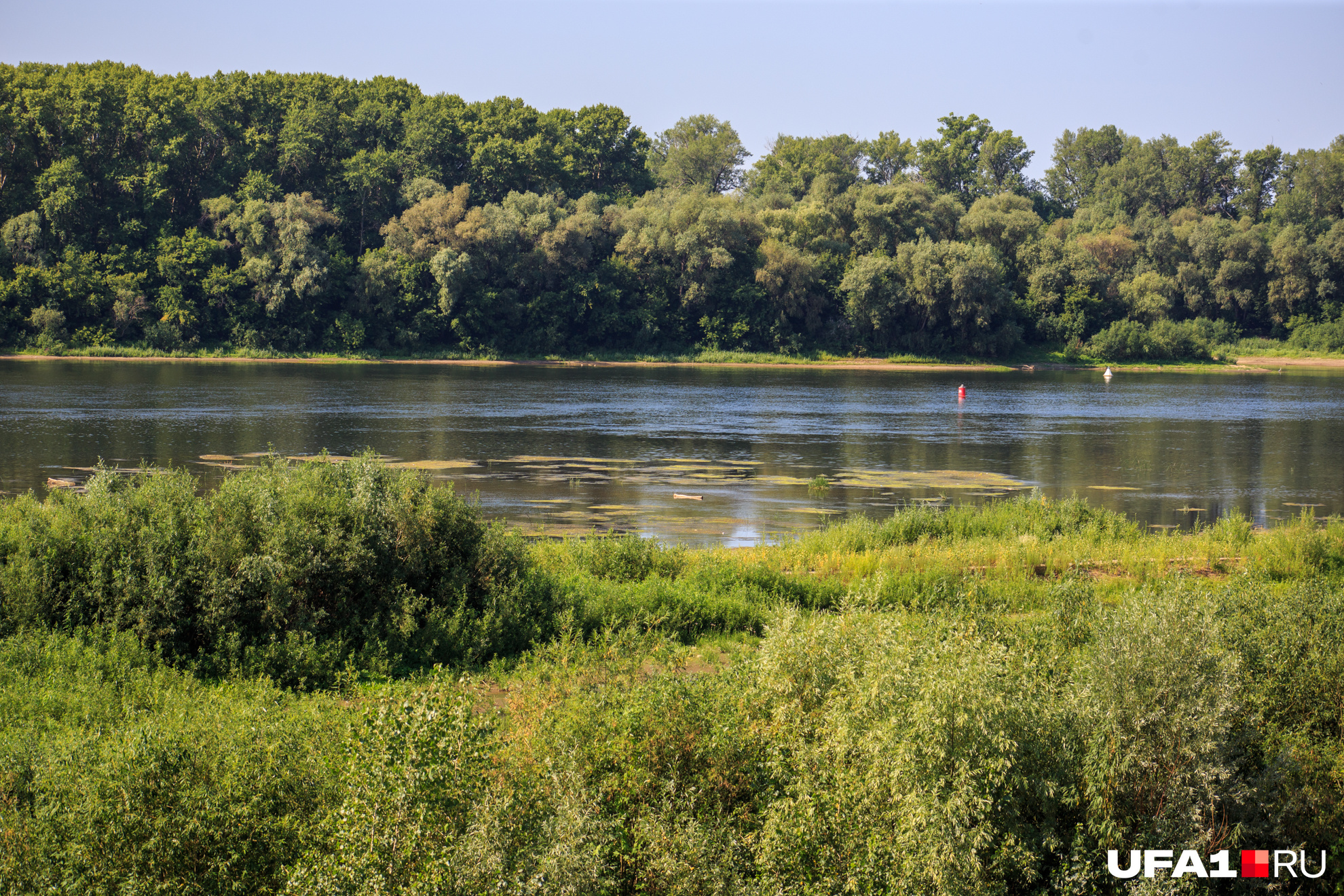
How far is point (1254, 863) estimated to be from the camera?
7246mm

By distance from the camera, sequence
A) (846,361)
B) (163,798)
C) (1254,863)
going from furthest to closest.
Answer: (846,361) < (1254,863) < (163,798)

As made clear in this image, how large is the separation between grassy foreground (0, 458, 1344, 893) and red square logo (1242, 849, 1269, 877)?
0.08 meters

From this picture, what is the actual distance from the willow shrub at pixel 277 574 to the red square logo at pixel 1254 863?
699 centimetres

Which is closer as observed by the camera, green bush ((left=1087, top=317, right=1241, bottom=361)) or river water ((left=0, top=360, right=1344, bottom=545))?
river water ((left=0, top=360, right=1344, bottom=545))

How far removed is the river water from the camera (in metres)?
26.5

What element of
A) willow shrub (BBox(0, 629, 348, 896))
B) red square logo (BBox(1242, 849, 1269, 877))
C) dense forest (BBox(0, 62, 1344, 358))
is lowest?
red square logo (BBox(1242, 849, 1269, 877))

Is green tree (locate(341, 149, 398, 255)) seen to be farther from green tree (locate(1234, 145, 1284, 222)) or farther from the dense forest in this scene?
green tree (locate(1234, 145, 1284, 222))

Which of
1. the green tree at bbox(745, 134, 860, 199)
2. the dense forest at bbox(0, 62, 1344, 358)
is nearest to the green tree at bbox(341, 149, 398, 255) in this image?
the dense forest at bbox(0, 62, 1344, 358)

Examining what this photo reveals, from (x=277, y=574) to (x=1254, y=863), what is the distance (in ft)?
29.5

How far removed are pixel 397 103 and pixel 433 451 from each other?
90875mm

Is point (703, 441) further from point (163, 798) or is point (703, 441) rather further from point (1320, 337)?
point (1320, 337)

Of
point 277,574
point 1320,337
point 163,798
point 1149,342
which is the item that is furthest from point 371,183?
point 163,798

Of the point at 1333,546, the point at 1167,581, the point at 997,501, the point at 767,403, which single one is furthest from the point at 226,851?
the point at 767,403

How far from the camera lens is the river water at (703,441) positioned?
2648cm
